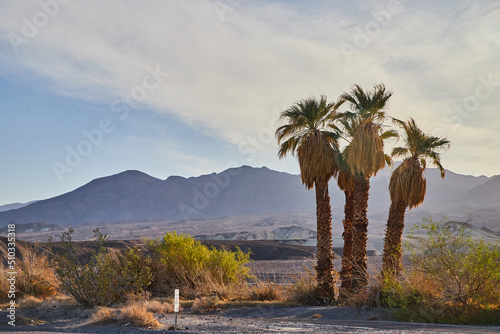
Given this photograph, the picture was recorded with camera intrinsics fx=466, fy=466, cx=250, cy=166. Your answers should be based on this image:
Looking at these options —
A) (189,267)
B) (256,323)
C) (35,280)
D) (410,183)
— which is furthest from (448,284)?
(35,280)

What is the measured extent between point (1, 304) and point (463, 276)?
54.5ft

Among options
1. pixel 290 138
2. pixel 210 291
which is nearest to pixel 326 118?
pixel 290 138

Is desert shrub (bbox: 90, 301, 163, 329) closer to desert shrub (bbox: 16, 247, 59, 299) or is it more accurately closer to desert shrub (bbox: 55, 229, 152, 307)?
desert shrub (bbox: 55, 229, 152, 307)

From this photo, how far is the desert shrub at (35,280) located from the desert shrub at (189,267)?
14.1ft

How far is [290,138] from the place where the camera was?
21328 mm

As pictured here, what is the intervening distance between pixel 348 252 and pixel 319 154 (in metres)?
4.87

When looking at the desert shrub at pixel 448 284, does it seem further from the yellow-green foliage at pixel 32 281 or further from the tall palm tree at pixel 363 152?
the yellow-green foliage at pixel 32 281

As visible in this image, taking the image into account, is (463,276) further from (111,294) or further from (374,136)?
(111,294)

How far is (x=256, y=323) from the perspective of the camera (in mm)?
13188

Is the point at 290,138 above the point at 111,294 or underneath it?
above

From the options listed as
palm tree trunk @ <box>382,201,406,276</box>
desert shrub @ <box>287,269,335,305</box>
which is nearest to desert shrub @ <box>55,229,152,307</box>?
desert shrub @ <box>287,269,335,305</box>

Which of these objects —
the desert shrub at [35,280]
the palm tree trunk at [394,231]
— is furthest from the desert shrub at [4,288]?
the palm tree trunk at [394,231]

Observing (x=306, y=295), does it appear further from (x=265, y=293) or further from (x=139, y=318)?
(x=139, y=318)

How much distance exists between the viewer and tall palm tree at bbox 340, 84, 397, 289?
19.4 m
